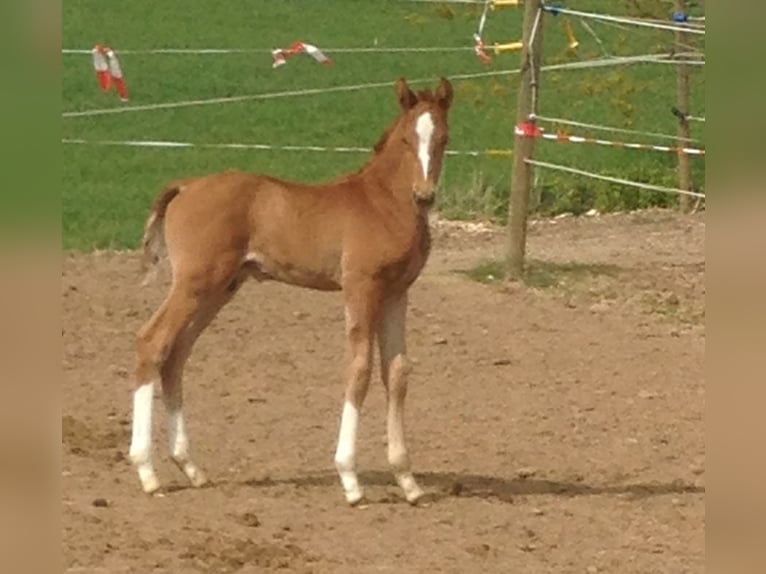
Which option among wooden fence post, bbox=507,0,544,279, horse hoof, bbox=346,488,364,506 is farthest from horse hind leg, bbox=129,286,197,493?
wooden fence post, bbox=507,0,544,279

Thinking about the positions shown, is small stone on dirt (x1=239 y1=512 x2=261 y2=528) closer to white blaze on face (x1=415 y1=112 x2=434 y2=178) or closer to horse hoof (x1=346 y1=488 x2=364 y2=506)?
horse hoof (x1=346 y1=488 x2=364 y2=506)

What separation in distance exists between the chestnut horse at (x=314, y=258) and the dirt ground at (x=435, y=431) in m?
0.32

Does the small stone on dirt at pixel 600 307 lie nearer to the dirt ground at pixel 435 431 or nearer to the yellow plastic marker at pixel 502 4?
the dirt ground at pixel 435 431

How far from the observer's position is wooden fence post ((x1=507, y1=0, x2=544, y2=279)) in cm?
1139

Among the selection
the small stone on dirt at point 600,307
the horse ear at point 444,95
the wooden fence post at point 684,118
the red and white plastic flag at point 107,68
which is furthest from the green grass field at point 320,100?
the horse ear at point 444,95

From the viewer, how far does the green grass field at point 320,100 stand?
15.2 m

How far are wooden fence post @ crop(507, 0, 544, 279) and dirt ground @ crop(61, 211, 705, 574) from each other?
287 millimetres

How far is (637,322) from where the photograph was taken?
10.3 metres

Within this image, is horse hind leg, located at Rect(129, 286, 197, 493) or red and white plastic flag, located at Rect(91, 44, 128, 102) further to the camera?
red and white plastic flag, located at Rect(91, 44, 128, 102)

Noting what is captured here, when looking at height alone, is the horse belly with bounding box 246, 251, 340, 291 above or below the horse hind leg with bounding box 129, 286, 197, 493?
above

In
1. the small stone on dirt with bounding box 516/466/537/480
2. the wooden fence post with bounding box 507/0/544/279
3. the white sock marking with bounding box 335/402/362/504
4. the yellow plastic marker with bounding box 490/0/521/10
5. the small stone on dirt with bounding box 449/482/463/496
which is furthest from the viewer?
the yellow plastic marker with bounding box 490/0/521/10

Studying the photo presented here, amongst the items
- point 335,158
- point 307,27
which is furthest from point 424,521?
point 307,27

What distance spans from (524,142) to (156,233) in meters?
4.91

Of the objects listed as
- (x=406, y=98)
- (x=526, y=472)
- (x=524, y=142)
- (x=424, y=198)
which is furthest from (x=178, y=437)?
(x=524, y=142)
